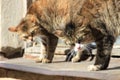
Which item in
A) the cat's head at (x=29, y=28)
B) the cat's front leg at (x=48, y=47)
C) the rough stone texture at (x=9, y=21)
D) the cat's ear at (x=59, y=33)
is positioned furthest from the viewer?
the rough stone texture at (x=9, y=21)

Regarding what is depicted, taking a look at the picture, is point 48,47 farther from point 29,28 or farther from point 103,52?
point 103,52

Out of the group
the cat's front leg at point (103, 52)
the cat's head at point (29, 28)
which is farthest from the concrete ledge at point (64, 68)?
the cat's head at point (29, 28)

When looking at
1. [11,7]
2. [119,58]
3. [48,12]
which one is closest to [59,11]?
[48,12]

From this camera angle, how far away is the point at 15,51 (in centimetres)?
513

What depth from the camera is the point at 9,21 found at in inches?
200

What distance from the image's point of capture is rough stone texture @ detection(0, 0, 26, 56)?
16.5ft

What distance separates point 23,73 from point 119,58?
95cm

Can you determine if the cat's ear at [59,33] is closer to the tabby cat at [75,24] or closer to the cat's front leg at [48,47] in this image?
the tabby cat at [75,24]

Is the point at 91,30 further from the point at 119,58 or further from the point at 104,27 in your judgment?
the point at 119,58

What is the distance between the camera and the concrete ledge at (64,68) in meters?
3.50

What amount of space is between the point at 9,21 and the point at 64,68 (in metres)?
1.40

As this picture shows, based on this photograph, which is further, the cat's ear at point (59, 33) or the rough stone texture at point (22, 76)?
the rough stone texture at point (22, 76)

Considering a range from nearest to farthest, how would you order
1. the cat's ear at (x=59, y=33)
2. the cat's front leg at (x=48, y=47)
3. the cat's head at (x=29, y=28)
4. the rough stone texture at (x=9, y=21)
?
the cat's ear at (x=59, y=33), the cat's head at (x=29, y=28), the cat's front leg at (x=48, y=47), the rough stone texture at (x=9, y=21)

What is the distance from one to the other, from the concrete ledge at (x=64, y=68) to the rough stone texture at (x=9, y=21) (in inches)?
15.0
